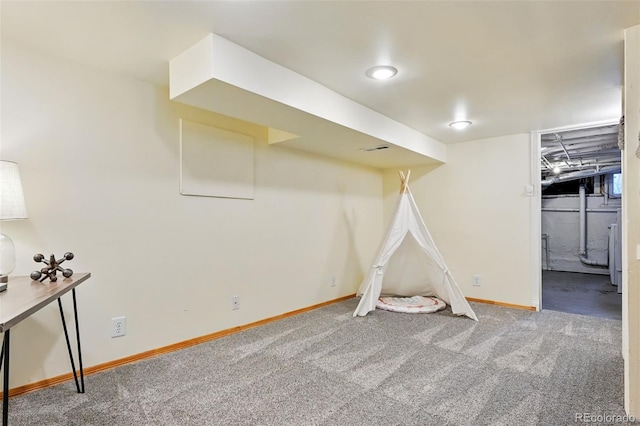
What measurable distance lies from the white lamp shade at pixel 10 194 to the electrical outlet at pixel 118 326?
951 mm

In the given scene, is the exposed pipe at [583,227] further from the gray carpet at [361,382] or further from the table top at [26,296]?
the table top at [26,296]

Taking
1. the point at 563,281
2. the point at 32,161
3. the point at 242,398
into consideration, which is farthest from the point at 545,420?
the point at 563,281

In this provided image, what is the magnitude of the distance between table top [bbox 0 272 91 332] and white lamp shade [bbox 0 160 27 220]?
0.36 m

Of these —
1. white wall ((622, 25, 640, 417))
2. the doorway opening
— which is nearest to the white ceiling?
white wall ((622, 25, 640, 417))

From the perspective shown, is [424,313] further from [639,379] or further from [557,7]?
[557,7]

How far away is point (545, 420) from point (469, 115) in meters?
2.52

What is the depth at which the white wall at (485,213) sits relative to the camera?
12.8 ft

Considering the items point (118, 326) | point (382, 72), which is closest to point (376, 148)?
point (382, 72)

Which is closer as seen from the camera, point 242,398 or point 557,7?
point 557,7

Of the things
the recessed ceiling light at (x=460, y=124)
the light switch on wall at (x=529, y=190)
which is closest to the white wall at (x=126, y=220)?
the recessed ceiling light at (x=460, y=124)

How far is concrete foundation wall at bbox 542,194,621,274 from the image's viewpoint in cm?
670

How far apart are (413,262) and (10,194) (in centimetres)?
366

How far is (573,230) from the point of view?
7074mm

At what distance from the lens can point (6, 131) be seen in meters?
1.96
